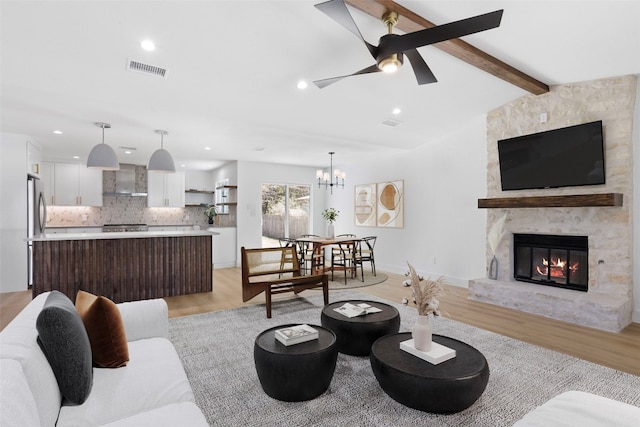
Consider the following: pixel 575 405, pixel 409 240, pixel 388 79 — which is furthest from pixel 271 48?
pixel 409 240

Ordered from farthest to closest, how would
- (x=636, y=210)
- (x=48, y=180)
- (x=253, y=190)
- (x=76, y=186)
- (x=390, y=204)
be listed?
1. (x=253, y=190)
2. (x=76, y=186)
3. (x=390, y=204)
4. (x=48, y=180)
5. (x=636, y=210)

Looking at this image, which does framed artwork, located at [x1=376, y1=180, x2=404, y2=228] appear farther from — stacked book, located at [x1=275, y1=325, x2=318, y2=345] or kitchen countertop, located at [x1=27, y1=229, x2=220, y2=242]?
stacked book, located at [x1=275, y1=325, x2=318, y2=345]

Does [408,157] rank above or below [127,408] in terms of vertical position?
above

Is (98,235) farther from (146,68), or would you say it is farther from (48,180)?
(48,180)

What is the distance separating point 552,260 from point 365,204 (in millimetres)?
4162

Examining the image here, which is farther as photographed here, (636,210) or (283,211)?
(283,211)

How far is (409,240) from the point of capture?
270 inches

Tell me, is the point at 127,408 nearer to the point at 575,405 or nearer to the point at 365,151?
the point at 575,405

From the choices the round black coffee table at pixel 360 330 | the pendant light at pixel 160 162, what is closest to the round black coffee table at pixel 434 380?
the round black coffee table at pixel 360 330

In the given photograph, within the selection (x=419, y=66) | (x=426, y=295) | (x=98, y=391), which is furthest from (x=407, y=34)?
(x=98, y=391)

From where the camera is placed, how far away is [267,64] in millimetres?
3299

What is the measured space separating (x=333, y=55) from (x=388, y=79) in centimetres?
89

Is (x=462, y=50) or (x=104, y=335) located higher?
(x=462, y=50)

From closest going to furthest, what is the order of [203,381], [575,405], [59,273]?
[575,405]
[203,381]
[59,273]
